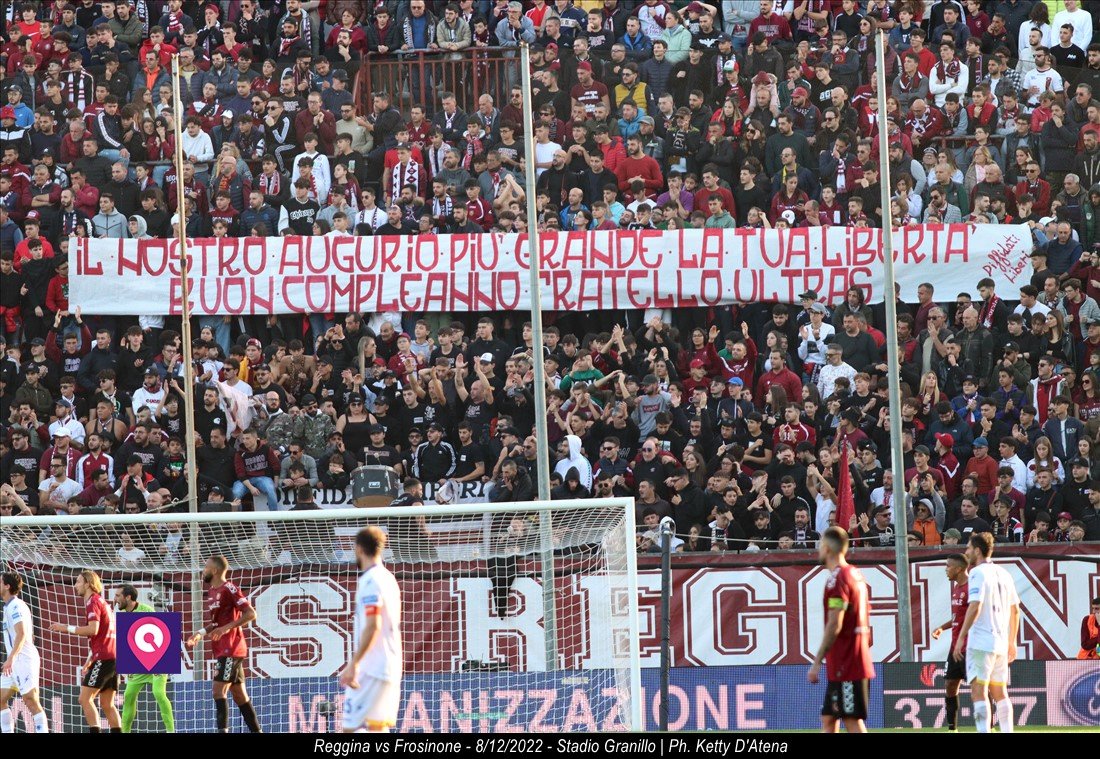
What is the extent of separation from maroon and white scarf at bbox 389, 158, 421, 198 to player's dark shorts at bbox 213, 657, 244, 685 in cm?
817

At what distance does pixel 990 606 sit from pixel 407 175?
10466mm

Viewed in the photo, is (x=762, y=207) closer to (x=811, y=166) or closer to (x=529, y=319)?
(x=811, y=166)

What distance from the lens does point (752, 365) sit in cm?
1889

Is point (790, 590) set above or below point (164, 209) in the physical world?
below

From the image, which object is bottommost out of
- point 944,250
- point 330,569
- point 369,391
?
point 330,569

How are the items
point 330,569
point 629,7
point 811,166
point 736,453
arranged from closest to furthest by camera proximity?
point 330,569
point 736,453
point 811,166
point 629,7

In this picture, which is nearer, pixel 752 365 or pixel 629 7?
pixel 752 365

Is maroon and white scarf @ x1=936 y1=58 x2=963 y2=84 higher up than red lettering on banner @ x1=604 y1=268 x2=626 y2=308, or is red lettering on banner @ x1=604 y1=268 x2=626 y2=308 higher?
maroon and white scarf @ x1=936 y1=58 x2=963 y2=84

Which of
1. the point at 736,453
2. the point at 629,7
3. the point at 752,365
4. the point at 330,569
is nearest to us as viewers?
the point at 330,569

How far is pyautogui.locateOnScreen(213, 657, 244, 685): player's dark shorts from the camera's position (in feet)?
44.5

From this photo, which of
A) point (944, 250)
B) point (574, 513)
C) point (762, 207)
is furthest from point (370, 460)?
point (944, 250)

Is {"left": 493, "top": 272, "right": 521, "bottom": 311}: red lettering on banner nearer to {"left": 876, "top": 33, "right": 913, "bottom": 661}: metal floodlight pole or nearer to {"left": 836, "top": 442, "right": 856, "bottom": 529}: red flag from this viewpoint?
{"left": 836, "top": 442, "right": 856, "bottom": 529}: red flag

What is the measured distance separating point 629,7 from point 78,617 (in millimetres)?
11220

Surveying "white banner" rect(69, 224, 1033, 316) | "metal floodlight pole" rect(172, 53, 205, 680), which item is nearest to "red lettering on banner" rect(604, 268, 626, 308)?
"white banner" rect(69, 224, 1033, 316)
